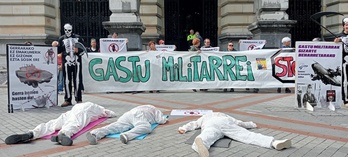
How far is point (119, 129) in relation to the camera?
18.1 ft

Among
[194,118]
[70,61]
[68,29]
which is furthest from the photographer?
[70,61]

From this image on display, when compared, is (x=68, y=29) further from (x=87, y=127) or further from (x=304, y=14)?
(x=304, y=14)

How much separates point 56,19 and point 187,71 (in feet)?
34.4

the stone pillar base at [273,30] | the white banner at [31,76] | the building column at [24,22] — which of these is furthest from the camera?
the building column at [24,22]

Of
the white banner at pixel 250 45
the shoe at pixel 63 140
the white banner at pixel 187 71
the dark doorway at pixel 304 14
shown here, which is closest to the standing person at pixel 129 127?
the shoe at pixel 63 140

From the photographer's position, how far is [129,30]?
1424 cm

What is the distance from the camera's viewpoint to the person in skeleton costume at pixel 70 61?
8656 mm

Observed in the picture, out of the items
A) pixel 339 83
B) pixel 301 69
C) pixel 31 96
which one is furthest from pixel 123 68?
pixel 339 83

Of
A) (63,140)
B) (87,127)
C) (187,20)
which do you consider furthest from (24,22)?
(63,140)

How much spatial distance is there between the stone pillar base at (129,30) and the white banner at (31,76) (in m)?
5.69

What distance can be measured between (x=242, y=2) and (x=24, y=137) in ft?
48.2

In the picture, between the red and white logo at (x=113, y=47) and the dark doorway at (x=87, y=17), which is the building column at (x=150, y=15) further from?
the red and white logo at (x=113, y=47)

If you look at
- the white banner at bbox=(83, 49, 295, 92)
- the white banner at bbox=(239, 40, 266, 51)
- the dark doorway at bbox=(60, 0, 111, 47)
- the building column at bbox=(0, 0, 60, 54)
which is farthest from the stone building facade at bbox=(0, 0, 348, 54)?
the white banner at bbox=(83, 49, 295, 92)

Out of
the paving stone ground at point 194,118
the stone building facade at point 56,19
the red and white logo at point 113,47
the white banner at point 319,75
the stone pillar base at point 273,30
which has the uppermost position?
the stone building facade at point 56,19
